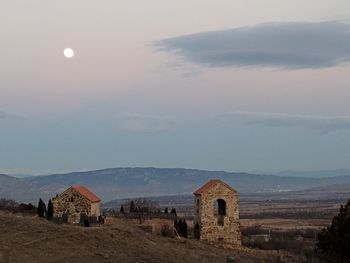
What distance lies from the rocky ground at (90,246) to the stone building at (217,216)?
5274 millimetres

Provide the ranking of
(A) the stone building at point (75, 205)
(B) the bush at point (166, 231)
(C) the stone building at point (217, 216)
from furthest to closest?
(C) the stone building at point (217, 216) < (A) the stone building at point (75, 205) < (B) the bush at point (166, 231)

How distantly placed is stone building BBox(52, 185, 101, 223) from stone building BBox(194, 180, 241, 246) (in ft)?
27.3

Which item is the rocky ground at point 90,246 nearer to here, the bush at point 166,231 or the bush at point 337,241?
the bush at point 166,231

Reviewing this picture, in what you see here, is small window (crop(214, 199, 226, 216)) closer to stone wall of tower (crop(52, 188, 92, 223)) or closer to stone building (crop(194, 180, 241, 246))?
stone building (crop(194, 180, 241, 246))

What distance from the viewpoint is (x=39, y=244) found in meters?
36.4

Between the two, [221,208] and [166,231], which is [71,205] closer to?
[166,231]

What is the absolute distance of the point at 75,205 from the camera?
165ft

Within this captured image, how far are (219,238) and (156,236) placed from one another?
6737 mm

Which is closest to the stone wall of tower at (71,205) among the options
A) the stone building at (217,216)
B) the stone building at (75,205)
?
the stone building at (75,205)

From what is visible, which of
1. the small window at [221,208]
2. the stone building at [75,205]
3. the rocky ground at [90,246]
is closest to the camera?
the rocky ground at [90,246]

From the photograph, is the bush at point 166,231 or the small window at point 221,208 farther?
the small window at point 221,208

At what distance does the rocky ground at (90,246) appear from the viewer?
3519cm

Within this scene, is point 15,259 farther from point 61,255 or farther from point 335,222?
point 335,222

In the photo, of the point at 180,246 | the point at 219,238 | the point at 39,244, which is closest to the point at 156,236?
the point at 180,246
